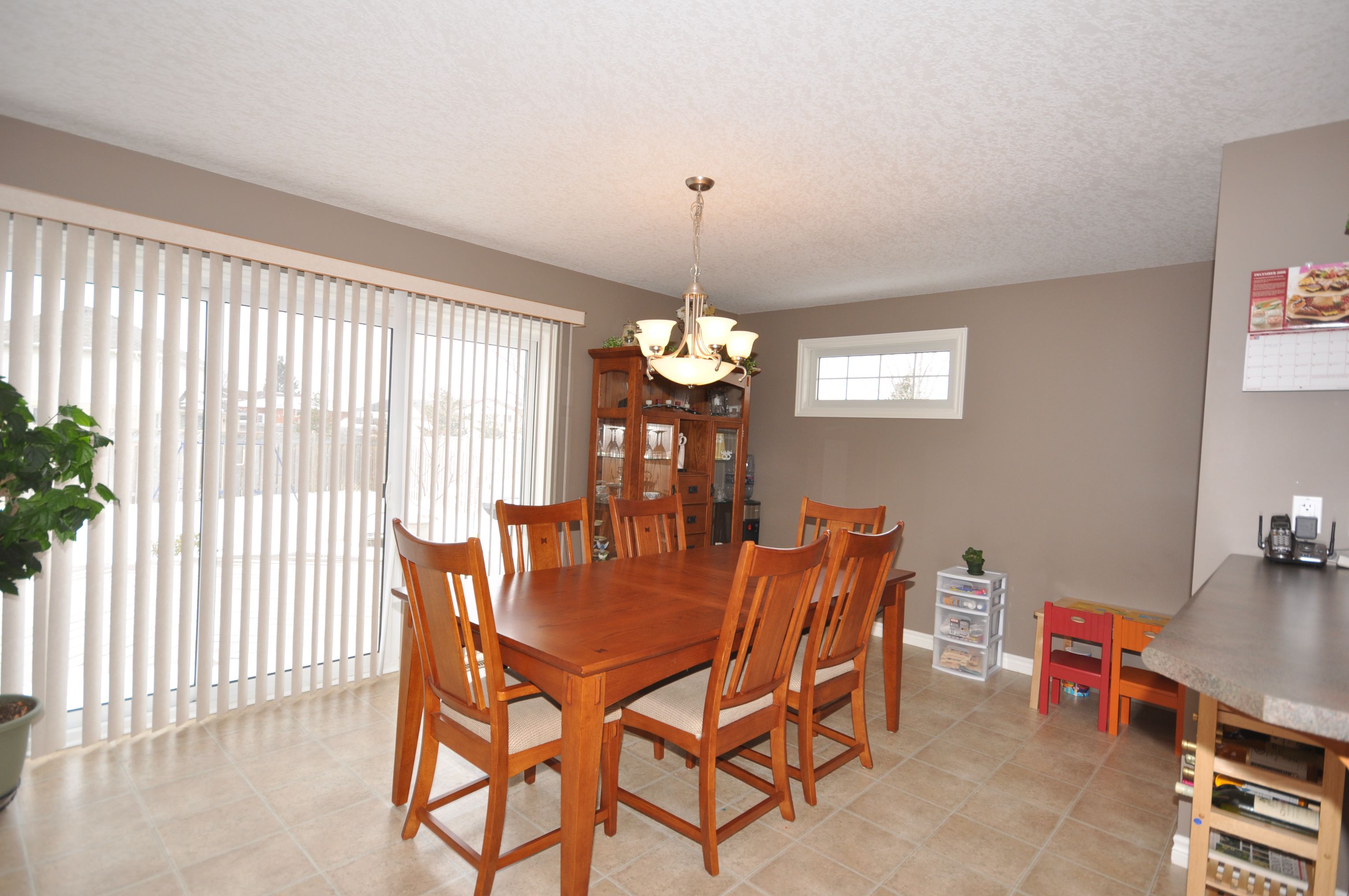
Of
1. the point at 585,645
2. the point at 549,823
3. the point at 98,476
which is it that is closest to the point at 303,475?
the point at 98,476

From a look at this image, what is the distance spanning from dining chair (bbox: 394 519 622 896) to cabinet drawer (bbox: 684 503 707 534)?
263 centimetres

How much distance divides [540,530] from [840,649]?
Answer: 55.7 inches

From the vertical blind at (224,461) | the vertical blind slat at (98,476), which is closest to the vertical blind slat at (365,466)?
the vertical blind at (224,461)

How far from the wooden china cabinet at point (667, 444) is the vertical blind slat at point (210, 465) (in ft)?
6.89

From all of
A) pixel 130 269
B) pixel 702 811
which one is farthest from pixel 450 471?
pixel 702 811

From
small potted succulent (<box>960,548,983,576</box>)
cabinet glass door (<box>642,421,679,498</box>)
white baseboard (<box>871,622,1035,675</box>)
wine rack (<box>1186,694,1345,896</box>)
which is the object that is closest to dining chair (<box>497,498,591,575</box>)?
cabinet glass door (<box>642,421,679,498</box>)

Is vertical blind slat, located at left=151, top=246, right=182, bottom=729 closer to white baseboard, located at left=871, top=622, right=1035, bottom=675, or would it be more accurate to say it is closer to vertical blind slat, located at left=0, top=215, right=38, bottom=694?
vertical blind slat, located at left=0, top=215, right=38, bottom=694

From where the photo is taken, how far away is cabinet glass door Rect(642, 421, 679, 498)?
4.64 m

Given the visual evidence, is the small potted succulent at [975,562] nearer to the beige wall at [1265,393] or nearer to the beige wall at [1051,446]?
the beige wall at [1051,446]

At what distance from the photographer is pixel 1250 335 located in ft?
7.51

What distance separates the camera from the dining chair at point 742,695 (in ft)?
6.71

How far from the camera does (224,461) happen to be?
3080 millimetres

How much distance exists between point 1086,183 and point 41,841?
14.4 feet

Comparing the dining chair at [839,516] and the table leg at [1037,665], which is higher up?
the dining chair at [839,516]
